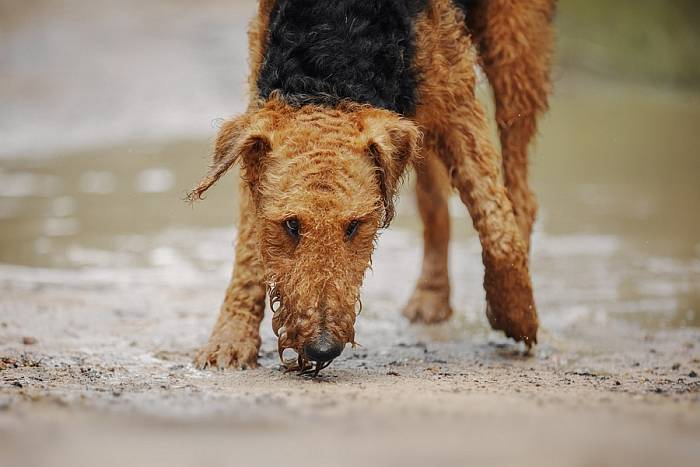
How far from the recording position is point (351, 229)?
326 cm

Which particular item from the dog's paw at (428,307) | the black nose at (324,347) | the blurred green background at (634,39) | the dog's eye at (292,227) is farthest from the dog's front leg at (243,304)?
the blurred green background at (634,39)

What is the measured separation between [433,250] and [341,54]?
2.06m

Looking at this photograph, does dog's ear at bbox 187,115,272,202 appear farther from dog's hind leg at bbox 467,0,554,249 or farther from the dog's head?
dog's hind leg at bbox 467,0,554,249

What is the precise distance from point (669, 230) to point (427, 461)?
5579 mm

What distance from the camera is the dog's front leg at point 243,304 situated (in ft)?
12.8

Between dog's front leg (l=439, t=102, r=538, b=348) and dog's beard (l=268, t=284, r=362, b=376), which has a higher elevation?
dog's front leg (l=439, t=102, r=538, b=348)

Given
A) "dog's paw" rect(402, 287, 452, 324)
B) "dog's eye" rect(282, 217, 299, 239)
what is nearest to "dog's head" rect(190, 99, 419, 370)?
"dog's eye" rect(282, 217, 299, 239)

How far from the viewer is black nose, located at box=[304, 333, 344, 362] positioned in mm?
3049

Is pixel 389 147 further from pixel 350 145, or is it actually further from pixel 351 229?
pixel 351 229

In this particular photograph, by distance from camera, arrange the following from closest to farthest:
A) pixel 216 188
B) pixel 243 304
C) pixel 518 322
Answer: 1. pixel 243 304
2. pixel 518 322
3. pixel 216 188

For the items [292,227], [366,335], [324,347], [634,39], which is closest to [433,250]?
[366,335]

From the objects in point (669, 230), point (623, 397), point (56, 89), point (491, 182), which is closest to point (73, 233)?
point (491, 182)

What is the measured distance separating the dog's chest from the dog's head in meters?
0.11

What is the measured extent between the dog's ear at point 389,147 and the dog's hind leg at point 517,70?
1201 millimetres
